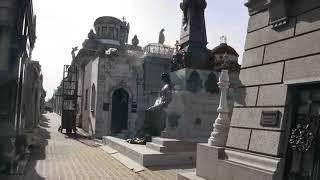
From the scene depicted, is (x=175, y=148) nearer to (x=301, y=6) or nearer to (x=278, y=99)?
(x=278, y=99)

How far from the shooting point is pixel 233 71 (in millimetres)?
14969

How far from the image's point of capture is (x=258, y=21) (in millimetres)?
6988

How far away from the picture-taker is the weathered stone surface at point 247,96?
265 inches

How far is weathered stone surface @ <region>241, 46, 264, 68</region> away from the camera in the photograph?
6767 mm

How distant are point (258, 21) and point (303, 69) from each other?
1.62m

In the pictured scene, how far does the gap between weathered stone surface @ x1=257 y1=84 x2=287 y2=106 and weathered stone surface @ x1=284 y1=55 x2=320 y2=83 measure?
0.62 feet

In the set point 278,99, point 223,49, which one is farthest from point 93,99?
point 278,99

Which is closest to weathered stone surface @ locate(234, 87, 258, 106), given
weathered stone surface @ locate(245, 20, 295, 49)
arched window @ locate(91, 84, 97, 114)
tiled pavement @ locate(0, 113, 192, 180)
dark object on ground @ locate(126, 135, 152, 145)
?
weathered stone surface @ locate(245, 20, 295, 49)

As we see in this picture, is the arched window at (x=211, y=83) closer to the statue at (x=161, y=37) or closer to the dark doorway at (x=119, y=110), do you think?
the dark doorway at (x=119, y=110)

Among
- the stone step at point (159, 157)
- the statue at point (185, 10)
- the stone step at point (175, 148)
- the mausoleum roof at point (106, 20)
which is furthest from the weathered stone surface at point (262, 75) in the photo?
the mausoleum roof at point (106, 20)

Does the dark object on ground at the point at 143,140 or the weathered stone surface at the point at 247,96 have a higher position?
the weathered stone surface at the point at 247,96

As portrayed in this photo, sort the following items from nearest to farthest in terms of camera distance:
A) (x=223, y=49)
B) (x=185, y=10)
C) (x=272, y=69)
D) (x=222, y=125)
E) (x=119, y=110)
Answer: (x=272, y=69)
(x=222, y=125)
(x=185, y=10)
(x=119, y=110)
(x=223, y=49)

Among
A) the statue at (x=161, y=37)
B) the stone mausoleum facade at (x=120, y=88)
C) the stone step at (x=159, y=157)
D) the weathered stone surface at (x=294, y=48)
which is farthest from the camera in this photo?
the statue at (x=161, y=37)

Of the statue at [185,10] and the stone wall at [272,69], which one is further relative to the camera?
the statue at [185,10]
